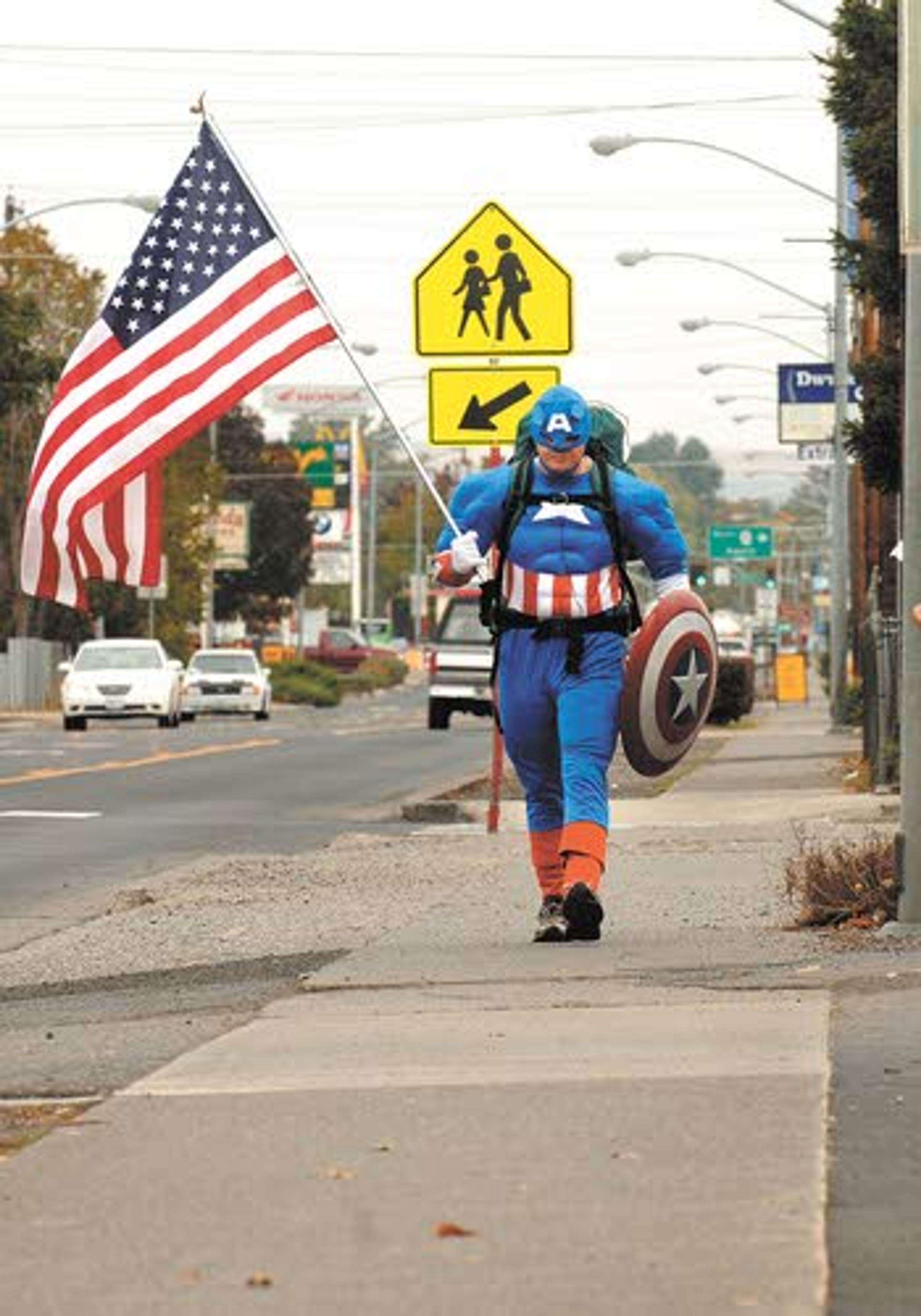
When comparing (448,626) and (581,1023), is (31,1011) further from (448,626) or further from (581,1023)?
(448,626)

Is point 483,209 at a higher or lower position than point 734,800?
higher

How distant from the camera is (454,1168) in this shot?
7.40 meters

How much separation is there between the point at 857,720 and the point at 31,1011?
1404 inches

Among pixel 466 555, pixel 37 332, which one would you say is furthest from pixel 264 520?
pixel 466 555

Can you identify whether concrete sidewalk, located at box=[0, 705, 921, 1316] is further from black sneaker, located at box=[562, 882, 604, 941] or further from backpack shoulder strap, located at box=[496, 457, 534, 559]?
backpack shoulder strap, located at box=[496, 457, 534, 559]

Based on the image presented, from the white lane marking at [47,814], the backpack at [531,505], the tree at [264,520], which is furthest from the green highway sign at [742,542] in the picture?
the backpack at [531,505]

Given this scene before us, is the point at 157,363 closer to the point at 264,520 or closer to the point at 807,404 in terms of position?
the point at 807,404

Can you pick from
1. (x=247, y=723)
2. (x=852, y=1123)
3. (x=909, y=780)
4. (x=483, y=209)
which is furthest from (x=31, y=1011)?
(x=247, y=723)

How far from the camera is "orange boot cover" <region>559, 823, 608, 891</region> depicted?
12.3m

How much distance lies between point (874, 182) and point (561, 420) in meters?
15.3

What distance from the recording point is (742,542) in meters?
107

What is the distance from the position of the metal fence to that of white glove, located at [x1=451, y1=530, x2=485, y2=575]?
58346mm

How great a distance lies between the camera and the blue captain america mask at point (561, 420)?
1232 centimetres

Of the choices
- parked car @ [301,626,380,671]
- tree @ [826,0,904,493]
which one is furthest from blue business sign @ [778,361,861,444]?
parked car @ [301,626,380,671]
